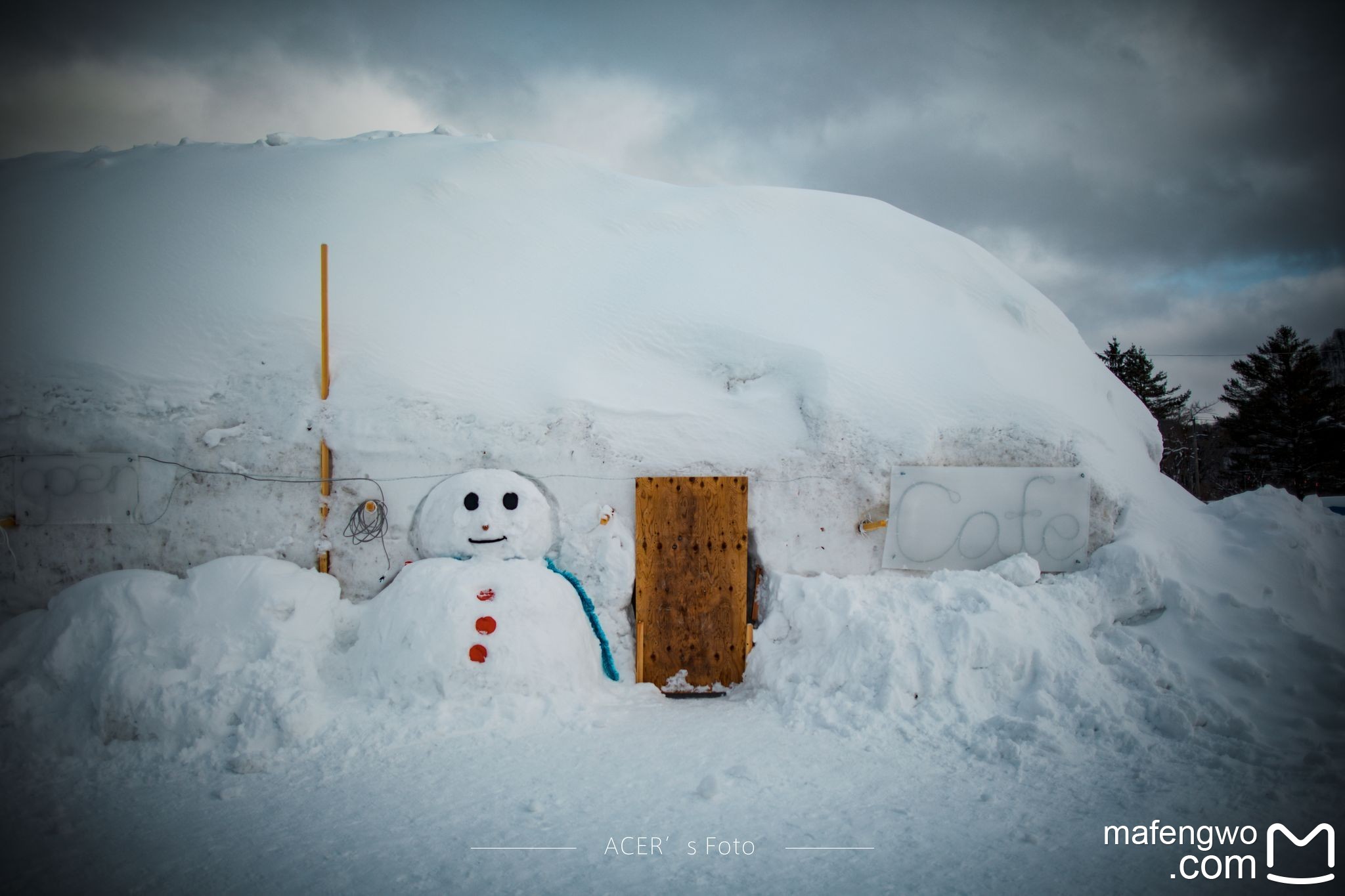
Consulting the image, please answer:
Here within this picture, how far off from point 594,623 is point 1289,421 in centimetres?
2516

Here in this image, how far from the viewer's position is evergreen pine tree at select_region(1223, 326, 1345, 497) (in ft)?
66.2

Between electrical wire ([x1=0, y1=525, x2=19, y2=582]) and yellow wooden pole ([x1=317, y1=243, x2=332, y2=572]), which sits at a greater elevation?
yellow wooden pole ([x1=317, y1=243, x2=332, y2=572])

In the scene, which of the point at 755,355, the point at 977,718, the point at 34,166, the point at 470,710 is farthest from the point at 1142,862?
the point at 34,166

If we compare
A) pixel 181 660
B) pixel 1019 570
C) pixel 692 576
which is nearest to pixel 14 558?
pixel 181 660

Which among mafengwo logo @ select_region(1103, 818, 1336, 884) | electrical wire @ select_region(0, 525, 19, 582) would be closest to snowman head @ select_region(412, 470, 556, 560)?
electrical wire @ select_region(0, 525, 19, 582)

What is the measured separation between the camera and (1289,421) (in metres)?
20.6

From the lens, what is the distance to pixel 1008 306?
8602 mm

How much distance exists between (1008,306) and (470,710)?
26.4ft

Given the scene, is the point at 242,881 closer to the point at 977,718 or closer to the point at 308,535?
the point at 308,535

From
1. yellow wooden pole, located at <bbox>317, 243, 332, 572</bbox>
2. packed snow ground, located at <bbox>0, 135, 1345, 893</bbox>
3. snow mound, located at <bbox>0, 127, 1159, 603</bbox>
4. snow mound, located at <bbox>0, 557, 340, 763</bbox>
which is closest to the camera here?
packed snow ground, located at <bbox>0, 135, 1345, 893</bbox>

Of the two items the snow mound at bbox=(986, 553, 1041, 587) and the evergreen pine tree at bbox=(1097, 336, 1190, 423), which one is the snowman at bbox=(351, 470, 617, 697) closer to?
the snow mound at bbox=(986, 553, 1041, 587)

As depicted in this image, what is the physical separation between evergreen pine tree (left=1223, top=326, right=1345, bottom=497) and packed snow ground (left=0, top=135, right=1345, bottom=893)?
57.4 ft

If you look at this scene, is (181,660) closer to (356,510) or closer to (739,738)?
(356,510)

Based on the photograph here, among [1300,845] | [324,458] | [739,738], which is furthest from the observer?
[324,458]
